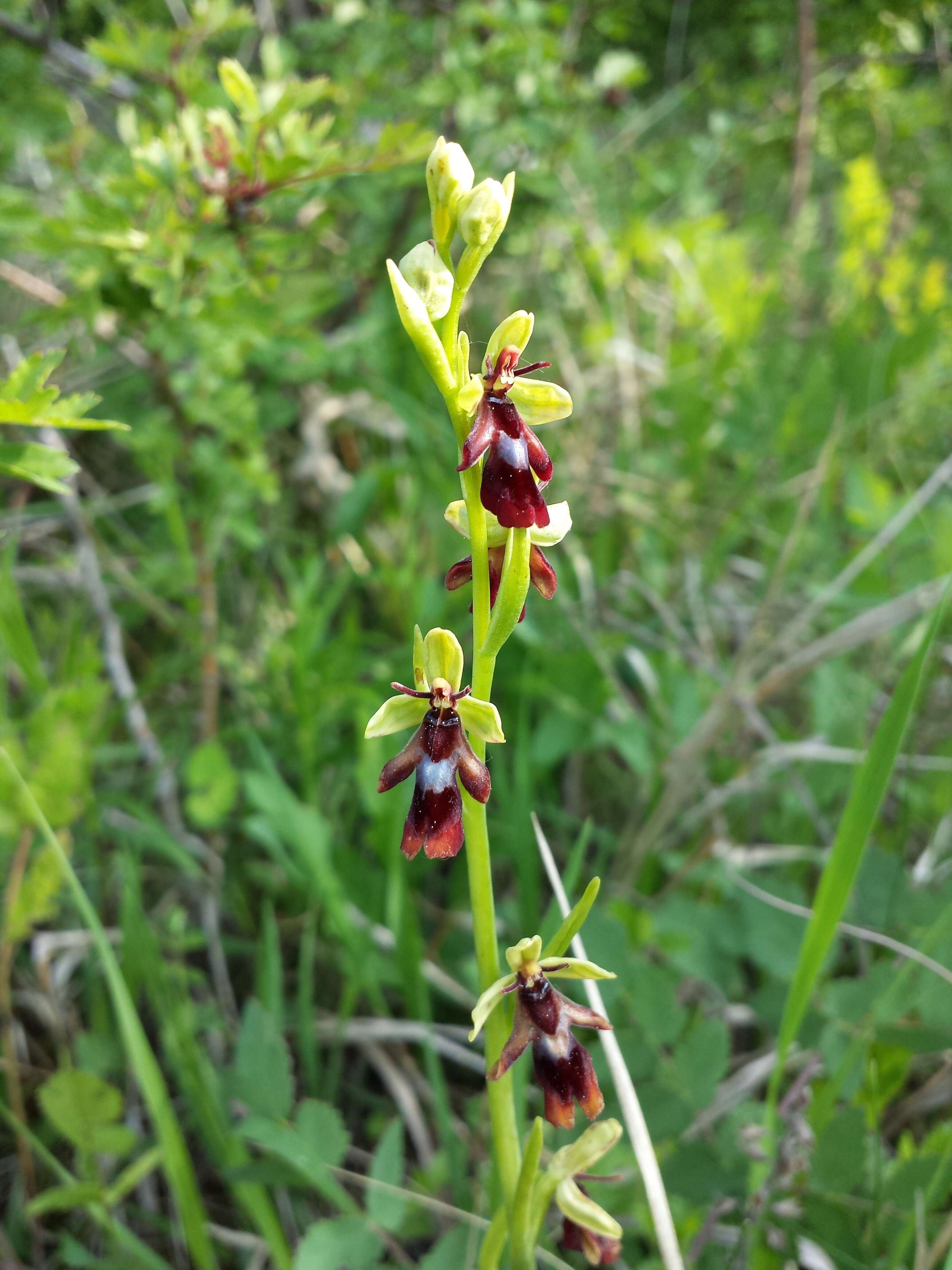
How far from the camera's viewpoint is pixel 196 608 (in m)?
2.31

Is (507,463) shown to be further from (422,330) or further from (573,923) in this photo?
(573,923)

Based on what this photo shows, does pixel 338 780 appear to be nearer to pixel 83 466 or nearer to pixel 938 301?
pixel 83 466

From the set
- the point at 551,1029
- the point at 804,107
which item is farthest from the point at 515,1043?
the point at 804,107

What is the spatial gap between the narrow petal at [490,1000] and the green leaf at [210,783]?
1.12m

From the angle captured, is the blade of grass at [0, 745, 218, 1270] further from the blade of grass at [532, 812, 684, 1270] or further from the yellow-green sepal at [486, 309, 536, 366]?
the yellow-green sepal at [486, 309, 536, 366]

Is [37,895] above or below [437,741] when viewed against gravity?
below

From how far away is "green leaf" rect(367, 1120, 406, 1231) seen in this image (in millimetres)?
1286

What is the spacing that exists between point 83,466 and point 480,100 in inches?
69.4

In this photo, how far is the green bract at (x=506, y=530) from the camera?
3.51 ft

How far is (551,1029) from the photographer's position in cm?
103

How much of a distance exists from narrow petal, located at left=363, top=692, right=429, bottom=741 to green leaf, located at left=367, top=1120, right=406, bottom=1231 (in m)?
0.68

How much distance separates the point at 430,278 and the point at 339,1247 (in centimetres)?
130

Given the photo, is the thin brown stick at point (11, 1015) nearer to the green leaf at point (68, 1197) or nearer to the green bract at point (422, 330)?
the green leaf at point (68, 1197)

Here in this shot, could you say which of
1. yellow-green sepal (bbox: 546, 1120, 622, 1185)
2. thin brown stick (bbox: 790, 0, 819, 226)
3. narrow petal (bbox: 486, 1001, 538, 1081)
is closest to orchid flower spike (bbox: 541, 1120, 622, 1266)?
yellow-green sepal (bbox: 546, 1120, 622, 1185)
